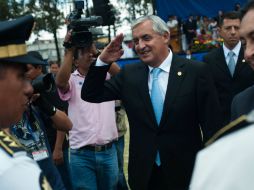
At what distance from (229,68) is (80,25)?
1.83 metres

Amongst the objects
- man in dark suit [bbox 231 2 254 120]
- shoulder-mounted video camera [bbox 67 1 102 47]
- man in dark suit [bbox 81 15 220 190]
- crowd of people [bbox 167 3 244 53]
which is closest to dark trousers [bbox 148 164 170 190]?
man in dark suit [bbox 81 15 220 190]

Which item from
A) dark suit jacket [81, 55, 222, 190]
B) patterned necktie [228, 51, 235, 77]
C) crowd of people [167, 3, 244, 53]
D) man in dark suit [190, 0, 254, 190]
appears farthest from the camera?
crowd of people [167, 3, 244, 53]

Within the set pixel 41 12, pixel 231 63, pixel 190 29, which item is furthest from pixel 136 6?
pixel 231 63

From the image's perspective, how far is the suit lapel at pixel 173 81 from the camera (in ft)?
11.5

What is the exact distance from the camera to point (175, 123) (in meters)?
3.50

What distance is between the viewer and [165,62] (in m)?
3.72

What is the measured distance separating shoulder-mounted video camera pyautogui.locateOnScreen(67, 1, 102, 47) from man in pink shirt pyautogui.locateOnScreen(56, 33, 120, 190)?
10 cm

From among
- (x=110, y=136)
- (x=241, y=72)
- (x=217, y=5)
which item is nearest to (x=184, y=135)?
(x=110, y=136)

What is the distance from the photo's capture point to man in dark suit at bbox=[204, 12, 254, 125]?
506 centimetres

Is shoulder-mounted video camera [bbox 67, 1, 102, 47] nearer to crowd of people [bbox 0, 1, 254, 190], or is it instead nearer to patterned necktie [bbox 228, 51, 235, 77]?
crowd of people [bbox 0, 1, 254, 190]

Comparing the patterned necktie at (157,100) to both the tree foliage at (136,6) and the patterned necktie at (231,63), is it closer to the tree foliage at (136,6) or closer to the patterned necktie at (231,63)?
the patterned necktie at (231,63)

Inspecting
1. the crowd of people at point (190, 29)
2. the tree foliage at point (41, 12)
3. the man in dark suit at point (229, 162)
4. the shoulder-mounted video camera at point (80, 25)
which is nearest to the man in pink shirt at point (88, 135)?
the shoulder-mounted video camera at point (80, 25)

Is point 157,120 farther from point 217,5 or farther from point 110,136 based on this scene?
point 217,5

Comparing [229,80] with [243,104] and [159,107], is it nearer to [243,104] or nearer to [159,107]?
[159,107]
